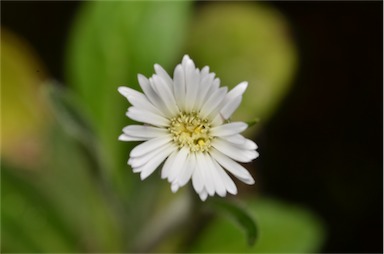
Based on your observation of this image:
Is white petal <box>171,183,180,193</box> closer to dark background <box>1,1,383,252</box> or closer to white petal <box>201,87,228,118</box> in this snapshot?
white petal <box>201,87,228,118</box>

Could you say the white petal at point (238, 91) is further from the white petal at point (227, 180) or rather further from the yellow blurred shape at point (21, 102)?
the yellow blurred shape at point (21, 102)

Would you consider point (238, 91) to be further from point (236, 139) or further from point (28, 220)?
point (28, 220)

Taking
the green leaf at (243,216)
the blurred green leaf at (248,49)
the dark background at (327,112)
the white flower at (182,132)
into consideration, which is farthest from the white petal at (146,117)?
the dark background at (327,112)

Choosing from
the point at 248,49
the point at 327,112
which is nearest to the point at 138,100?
the point at 248,49

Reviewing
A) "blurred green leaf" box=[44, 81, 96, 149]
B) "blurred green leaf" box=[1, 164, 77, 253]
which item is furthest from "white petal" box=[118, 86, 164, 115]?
"blurred green leaf" box=[1, 164, 77, 253]

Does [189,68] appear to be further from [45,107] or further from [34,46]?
[34,46]
